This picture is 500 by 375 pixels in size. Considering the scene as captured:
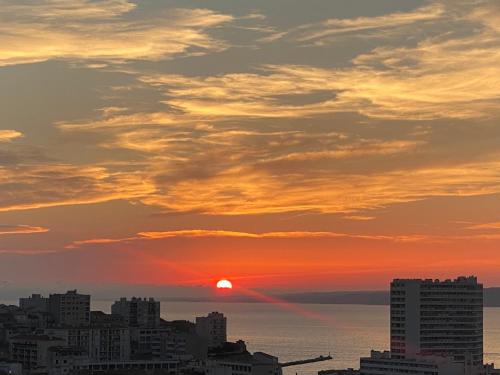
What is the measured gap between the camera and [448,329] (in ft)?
628

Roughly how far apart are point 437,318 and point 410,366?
134 ft

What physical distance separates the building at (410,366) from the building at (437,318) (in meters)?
26.7

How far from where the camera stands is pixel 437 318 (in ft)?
625

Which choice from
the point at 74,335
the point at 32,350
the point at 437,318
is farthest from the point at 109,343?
the point at 437,318

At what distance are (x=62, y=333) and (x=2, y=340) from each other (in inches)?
630

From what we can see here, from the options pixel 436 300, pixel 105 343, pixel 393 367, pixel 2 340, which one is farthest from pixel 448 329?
pixel 2 340

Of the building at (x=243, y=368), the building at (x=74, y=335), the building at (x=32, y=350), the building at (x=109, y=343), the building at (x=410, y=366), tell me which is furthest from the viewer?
the building at (x=109, y=343)

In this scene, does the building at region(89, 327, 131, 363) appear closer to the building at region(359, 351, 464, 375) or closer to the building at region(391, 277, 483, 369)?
the building at region(391, 277, 483, 369)

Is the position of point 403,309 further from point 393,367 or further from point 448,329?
point 393,367

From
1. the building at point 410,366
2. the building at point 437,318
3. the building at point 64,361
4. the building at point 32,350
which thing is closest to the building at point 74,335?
the building at point 32,350

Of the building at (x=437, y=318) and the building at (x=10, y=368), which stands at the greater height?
the building at (x=437, y=318)

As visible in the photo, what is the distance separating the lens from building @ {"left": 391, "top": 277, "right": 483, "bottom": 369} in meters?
188

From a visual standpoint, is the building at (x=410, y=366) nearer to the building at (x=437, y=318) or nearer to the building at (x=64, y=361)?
the building at (x=437, y=318)

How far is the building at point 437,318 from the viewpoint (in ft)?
616
